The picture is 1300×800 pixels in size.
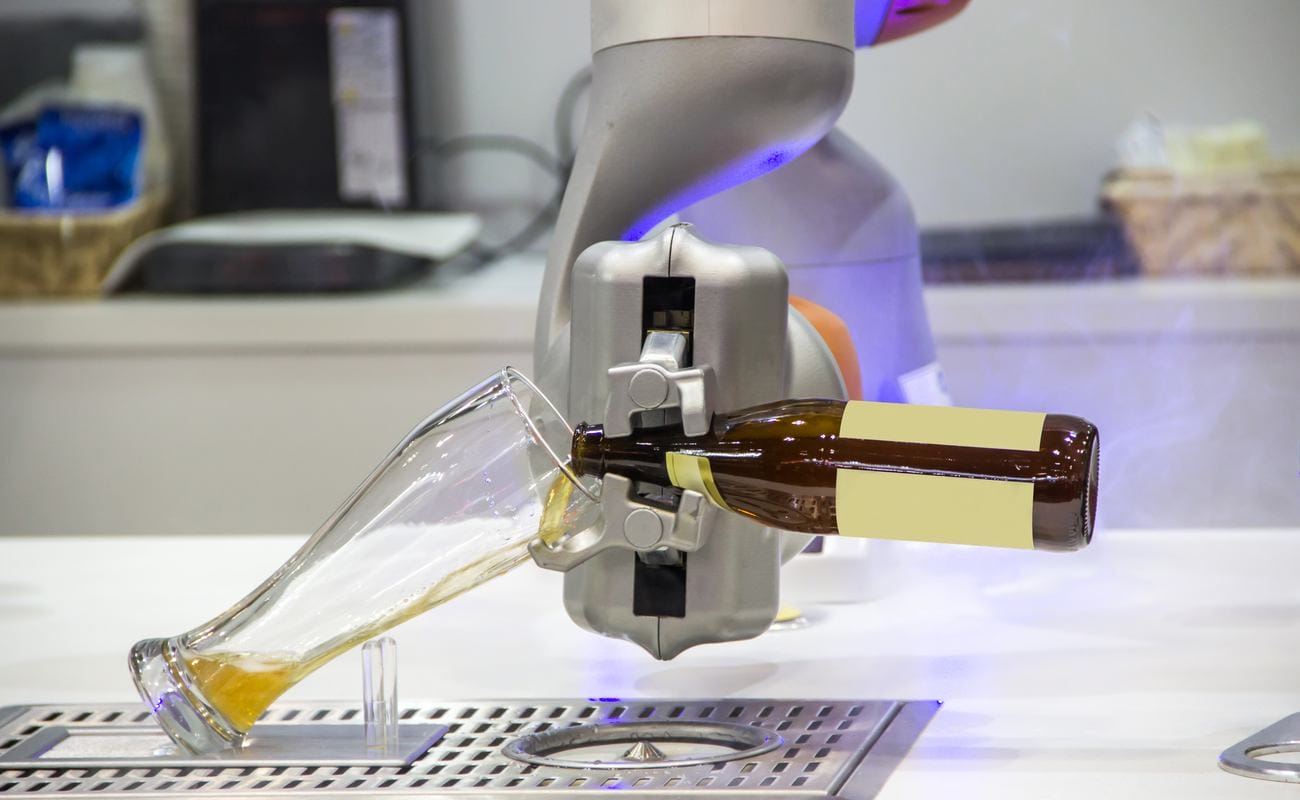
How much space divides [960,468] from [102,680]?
1.19 ft

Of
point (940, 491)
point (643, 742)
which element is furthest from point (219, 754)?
point (940, 491)

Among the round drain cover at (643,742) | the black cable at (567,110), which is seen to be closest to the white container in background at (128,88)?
the black cable at (567,110)

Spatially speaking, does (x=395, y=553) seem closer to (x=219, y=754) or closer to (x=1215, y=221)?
(x=219, y=754)

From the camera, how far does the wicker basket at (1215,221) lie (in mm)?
1647

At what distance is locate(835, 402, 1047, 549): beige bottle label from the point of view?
425mm

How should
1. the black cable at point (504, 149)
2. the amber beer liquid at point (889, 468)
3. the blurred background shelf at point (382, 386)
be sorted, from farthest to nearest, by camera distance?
the black cable at point (504, 149), the blurred background shelf at point (382, 386), the amber beer liquid at point (889, 468)

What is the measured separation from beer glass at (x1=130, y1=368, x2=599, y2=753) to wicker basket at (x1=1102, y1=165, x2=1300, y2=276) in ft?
4.38

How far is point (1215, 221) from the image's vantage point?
1666mm

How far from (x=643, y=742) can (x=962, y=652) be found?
6.9 inches

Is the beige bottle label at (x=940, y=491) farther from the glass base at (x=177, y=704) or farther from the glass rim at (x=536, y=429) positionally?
the glass base at (x=177, y=704)

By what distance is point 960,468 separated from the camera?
0.43m

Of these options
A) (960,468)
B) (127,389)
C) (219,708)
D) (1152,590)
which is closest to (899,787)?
(960,468)

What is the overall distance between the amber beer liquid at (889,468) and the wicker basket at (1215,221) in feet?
4.32

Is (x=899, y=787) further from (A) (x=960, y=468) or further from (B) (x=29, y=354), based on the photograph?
(B) (x=29, y=354)
